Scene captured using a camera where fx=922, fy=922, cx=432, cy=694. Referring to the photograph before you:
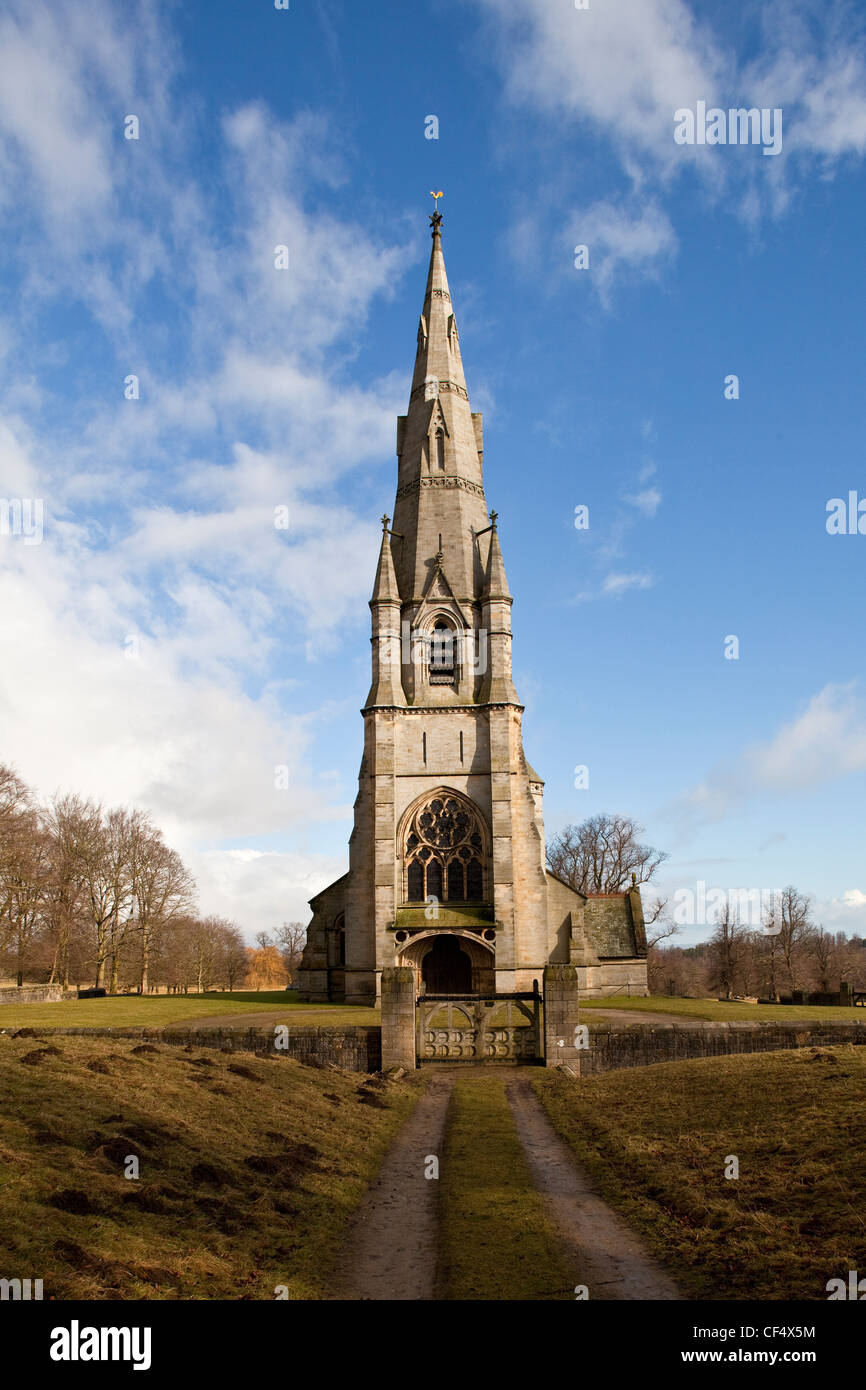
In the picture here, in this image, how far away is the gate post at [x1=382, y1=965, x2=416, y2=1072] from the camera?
70.0 ft

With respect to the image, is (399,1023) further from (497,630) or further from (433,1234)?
(497,630)

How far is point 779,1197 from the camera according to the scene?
9.66m

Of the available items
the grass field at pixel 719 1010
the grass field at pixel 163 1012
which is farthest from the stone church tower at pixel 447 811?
the grass field at pixel 163 1012

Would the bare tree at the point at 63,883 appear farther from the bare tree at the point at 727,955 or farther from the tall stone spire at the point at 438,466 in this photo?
the bare tree at the point at 727,955

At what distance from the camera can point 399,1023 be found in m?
21.5

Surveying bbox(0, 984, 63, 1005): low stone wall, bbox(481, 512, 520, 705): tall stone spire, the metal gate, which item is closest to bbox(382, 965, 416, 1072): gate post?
the metal gate

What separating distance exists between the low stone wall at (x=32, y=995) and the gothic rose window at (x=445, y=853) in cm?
1763

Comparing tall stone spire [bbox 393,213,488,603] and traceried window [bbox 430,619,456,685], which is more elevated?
tall stone spire [bbox 393,213,488,603]

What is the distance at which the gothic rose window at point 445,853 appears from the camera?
4097 cm

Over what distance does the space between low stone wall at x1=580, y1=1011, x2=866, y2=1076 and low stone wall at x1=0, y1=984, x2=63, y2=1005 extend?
1153 inches

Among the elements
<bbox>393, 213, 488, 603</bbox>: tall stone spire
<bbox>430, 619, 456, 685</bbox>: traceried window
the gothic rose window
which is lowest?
the gothic rose window

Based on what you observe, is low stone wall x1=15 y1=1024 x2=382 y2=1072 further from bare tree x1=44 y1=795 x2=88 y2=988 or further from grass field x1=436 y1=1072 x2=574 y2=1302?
bare tree x1=44 y1=795 x2=88 y2=988

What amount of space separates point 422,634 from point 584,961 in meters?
17.0

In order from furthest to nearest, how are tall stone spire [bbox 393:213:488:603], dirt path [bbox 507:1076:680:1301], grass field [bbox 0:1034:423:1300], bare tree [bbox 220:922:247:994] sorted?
1. bare tree [bbox 220:922:247:994]
2. tall stone spire [bbox 393:213:488:603]
3. dirt path [bbox 507:1076:680:1301]
4. grass field [bbox 0:1034:423:1300]
